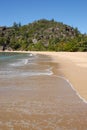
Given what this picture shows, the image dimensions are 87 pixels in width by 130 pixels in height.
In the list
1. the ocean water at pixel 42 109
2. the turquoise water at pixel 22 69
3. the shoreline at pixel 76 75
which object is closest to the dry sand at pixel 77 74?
the shoreline at pixel 76 75

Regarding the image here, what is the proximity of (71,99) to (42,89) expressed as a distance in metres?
3.00

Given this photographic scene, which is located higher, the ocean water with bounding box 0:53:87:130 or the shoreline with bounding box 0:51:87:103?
the ocean water with bounding box 0:53:87:130

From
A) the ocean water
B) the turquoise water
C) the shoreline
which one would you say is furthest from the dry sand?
the turquoise water

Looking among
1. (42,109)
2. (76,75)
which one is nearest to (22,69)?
(76,75)

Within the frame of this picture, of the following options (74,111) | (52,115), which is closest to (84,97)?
(74,111)

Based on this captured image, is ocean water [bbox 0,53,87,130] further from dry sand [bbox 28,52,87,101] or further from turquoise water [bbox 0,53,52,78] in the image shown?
turquoise water [bbox 0,53,52,78]

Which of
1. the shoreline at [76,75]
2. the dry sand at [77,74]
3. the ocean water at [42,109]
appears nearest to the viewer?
the ocean water at [42,109]

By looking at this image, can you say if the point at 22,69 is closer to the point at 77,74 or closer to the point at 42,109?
the point at 77,74

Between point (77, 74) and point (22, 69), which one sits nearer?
point (77, 74)

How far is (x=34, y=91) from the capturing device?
1452 cm

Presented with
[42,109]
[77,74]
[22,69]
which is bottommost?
[22,69]

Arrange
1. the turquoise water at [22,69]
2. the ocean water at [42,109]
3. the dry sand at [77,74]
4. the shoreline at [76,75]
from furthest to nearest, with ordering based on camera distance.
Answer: the turquoise water at [22,69] < the dry sand at [77,74] < the shoreline at [76,75] < the ocean water at [42,109]

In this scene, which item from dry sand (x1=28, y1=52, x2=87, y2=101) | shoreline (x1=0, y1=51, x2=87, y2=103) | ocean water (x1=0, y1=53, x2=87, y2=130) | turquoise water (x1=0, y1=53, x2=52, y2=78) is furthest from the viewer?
turquoise water (x1=0, y1=53, x2=52, y2=78)

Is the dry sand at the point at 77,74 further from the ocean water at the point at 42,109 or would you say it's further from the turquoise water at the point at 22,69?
the turquoise water at the point at 22,69
